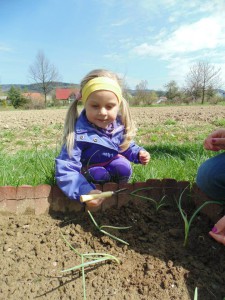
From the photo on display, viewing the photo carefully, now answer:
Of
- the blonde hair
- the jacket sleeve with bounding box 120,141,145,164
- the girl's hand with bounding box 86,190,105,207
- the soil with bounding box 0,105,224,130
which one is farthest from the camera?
the soil with bounding box 0,105,224,130

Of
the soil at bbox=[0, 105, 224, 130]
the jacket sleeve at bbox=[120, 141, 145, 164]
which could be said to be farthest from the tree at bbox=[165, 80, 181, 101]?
the jacket sleeve at bbox=[120, 141, 145, 164]

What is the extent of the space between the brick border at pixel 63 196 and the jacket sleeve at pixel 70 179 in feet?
0.25

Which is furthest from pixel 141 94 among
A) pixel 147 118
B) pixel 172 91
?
pixel 147 118

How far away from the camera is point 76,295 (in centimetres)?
118

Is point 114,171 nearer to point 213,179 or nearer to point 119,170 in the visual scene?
point 119,170

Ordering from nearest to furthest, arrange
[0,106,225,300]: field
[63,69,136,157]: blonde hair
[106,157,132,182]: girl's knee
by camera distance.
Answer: [0,106,225,300]: field < [63,69,136,157]: blonde hair < [106,157,132,182]: girl's knee

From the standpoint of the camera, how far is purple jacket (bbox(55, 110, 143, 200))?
1.66m

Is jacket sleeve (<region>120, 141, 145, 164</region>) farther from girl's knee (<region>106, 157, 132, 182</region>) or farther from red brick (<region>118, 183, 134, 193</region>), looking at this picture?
red brick (<region>118, 183, 134, 193</region>)

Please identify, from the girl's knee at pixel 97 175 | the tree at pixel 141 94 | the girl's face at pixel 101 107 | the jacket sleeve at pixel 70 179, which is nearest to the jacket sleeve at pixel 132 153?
the girl's knee at pixel 97 175

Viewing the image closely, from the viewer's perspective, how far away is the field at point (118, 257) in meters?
1.20

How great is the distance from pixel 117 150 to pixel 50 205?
70 centimetres

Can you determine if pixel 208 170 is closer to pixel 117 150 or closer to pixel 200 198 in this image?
pixel 200 198

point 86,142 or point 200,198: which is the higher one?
point 86,142

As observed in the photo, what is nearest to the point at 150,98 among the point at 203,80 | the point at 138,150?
the point at 203,80
